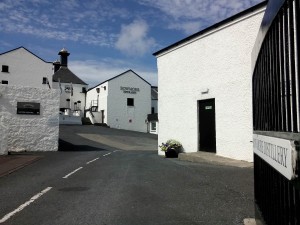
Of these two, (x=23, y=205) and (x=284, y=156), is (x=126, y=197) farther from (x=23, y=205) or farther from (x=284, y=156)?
(x=284, y=156)

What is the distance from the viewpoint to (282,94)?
275 cm

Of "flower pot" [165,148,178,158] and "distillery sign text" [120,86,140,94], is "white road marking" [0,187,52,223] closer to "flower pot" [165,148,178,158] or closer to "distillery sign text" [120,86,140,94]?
"flower pot" [165,148,178,158]

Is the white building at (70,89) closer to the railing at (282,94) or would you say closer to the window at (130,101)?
the window at (130,101)

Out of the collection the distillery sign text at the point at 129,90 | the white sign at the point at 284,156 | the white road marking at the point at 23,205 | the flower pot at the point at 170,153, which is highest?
the distillery sign text at the point at 129,90

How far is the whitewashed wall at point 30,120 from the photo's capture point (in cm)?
2086

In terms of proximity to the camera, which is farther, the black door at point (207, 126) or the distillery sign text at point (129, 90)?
the distillery sign text at point (129, 90)

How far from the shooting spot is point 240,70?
1529cm

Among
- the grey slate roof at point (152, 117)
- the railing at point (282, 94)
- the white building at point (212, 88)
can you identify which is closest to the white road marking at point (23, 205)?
the railing at point (282, 94)

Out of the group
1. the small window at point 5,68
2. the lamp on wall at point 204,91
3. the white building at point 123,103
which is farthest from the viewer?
the white building at point 123,103

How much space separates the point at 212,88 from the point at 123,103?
3883 cm

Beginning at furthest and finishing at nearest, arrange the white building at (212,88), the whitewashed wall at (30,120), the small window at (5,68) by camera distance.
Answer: the small window at (5,68), the whitewashed wall at (30,120), the white building at (212,88)

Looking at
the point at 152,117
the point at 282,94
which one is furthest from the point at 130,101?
the point at 282,94

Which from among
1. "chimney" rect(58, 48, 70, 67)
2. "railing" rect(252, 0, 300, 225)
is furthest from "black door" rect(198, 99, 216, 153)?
"chimney" rect(58, 48, 70, 67)

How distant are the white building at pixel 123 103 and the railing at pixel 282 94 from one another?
5099cm
